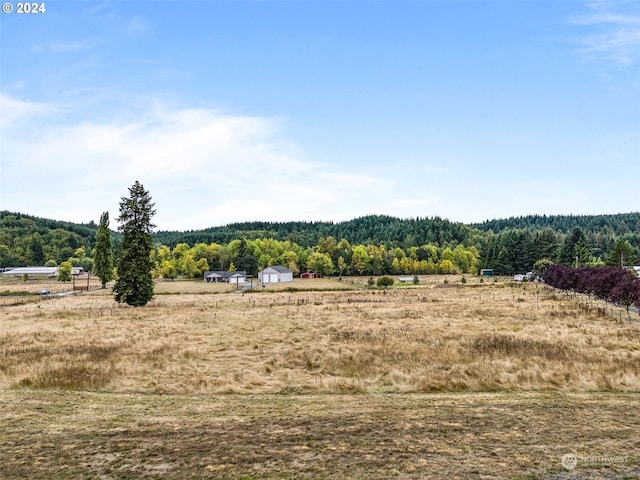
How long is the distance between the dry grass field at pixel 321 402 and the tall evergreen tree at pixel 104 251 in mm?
51600

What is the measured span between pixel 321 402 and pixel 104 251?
75479 millimetres

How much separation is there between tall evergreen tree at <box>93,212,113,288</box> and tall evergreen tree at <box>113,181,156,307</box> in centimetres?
3257

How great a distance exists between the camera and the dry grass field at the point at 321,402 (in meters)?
9.91

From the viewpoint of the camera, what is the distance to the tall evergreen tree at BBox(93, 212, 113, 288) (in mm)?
78375

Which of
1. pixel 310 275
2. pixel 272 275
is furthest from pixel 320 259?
pixel 272 275

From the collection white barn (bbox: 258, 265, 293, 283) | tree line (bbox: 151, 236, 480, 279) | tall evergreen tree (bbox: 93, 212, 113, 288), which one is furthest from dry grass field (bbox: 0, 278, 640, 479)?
tree line (bbox: 151, 236, 480, 279)

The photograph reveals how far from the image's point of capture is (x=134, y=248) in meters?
48.3

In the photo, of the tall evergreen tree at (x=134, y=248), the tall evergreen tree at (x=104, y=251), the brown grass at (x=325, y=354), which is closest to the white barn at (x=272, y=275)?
the tall evergreen tree at (x=104, y=251)

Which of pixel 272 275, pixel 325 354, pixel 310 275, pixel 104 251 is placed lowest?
pixel 310 275

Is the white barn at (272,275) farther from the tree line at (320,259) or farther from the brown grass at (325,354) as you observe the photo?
the brown grass at (325,354)

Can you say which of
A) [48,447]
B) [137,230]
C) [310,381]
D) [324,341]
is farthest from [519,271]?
[48,447]

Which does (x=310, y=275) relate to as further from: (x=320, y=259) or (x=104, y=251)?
(x=104, y=251)

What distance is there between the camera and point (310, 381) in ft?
56.9

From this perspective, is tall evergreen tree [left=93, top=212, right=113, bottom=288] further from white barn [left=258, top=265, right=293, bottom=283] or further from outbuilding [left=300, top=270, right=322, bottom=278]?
→ outbuilding [left=300, top=270, right=322, bottom=278]
